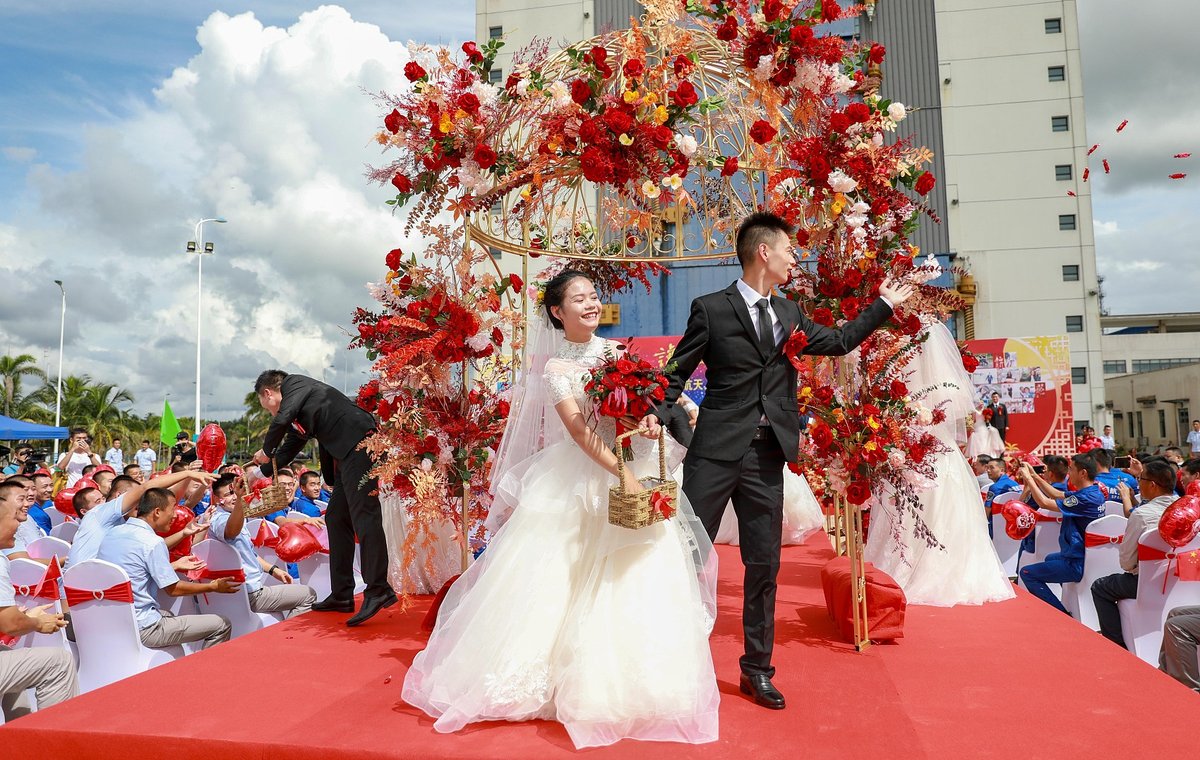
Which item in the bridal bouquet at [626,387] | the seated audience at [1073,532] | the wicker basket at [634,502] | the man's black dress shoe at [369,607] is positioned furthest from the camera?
the seated audience at [1073,532]

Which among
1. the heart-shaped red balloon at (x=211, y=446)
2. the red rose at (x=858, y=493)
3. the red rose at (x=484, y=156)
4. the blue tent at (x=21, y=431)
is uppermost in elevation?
the red rose at (x=484, y=156)

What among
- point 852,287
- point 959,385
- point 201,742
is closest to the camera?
point 201,742

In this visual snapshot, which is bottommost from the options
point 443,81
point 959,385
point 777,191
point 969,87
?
point 959,385

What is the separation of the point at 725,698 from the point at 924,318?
278 centimetres

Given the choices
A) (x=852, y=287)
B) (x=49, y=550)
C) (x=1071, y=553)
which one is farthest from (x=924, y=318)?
(x=49, y=550)

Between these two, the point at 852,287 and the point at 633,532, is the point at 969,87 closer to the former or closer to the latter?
the point at 852,287

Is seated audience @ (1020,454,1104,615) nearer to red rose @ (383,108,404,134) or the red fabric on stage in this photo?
the red fabric on stage

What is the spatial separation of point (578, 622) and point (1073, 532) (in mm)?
4615

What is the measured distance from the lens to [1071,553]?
19.9 feet

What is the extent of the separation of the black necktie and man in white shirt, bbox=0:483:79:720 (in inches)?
138

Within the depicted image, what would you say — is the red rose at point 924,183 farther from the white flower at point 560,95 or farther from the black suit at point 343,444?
the black suit at point 343,444

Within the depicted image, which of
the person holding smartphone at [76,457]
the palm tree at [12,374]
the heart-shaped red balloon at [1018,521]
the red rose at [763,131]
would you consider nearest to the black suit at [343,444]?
the red rose at [763,131]

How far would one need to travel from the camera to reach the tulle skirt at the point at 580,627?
3016mm

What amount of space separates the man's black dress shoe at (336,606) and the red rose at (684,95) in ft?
12.5
